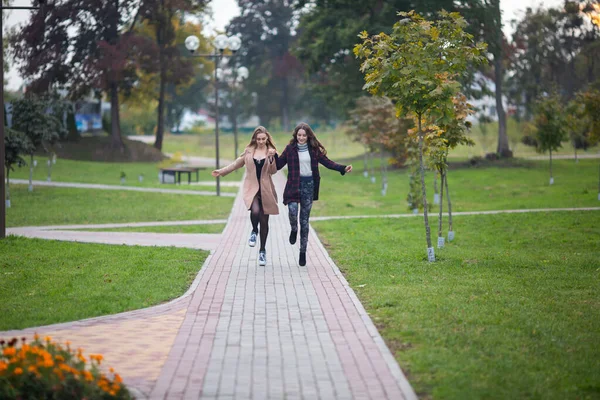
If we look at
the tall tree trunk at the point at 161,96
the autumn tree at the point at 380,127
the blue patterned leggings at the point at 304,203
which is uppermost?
the tall tree trunk at the point at 161,96

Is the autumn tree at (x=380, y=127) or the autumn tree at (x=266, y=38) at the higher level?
the autumn tree at (x=266, y=38)

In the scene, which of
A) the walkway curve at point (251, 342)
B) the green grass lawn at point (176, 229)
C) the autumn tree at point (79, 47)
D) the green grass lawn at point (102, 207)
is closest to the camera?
the walkway curve at point (251, 342)

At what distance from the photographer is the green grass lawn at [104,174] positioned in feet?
124

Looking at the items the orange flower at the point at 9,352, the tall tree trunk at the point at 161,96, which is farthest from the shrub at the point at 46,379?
the tall tree trunk at the point at 161,96

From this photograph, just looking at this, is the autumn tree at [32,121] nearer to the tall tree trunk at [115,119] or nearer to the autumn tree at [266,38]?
the tall tree trunk at [115,119]

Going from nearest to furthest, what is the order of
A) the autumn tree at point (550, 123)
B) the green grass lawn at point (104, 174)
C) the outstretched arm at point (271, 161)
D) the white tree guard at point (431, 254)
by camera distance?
the outstretched arm at point (271, 161)
the white tree guard at point (431, 254)
the autumn tree at point (550, 123)
the green grass lawn at point (104, 174)

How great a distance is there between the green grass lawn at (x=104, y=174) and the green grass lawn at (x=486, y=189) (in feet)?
21.4

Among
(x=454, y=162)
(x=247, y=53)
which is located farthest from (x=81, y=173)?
(x=247, y=53)

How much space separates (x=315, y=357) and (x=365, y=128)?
28.7 meters

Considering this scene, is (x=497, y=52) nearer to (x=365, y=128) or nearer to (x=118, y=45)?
(x=365, y=128)

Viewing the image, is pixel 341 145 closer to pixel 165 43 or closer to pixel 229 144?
pixel 229 144

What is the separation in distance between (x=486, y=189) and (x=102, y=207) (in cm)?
1570

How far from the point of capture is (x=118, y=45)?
174 ft

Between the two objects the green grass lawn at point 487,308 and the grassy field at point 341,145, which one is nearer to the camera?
the green grass lawn at point 487,308
